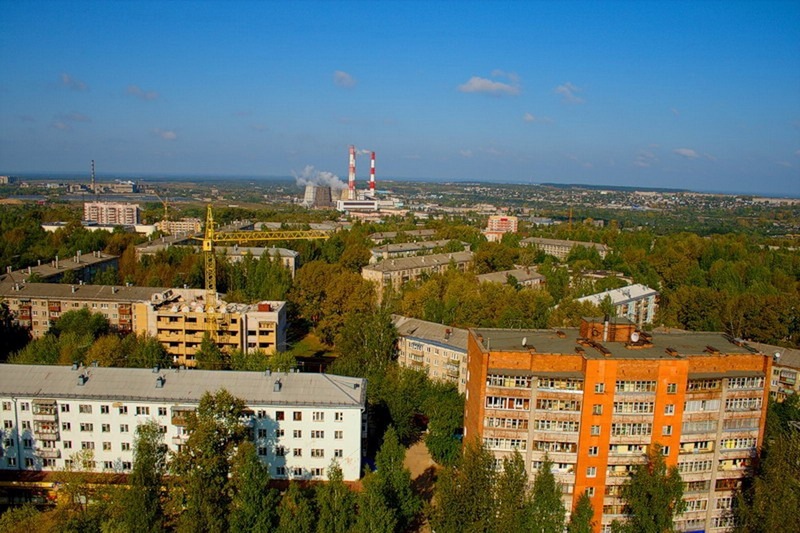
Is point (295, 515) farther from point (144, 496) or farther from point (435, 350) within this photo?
point (435, 350)

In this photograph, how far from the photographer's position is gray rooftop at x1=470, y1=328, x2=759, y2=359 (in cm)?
1578

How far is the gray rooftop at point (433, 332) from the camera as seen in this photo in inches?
999

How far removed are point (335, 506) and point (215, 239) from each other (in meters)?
31.8

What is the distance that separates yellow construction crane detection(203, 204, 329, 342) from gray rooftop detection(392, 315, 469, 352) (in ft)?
26.8

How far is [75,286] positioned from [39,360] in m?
9.70

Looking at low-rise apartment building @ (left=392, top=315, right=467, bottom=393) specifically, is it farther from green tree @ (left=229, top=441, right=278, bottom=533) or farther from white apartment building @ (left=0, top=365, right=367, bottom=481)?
green tree @ (left=229, top=441, right=278, bottom=533)

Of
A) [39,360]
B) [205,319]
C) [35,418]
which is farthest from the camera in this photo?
[205,319]

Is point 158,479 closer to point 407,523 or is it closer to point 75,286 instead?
point 407,523

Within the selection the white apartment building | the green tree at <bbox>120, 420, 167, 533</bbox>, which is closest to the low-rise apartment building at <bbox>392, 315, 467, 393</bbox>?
the white apartment building

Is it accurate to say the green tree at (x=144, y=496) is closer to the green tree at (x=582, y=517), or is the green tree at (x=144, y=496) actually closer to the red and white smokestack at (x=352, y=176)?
the green tree at (x=582, y=517)

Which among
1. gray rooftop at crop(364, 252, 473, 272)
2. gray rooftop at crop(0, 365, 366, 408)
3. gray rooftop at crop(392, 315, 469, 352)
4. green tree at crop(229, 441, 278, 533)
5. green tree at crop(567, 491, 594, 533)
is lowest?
green tree at crop(567, 491, 594, 533)

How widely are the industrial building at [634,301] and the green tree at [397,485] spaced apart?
75.7ft

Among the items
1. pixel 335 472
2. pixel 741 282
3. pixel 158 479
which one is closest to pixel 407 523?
pixel 335 472

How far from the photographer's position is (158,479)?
1416cm
